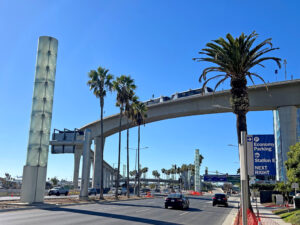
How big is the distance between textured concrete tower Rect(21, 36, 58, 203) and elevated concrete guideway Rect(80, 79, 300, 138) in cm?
1799

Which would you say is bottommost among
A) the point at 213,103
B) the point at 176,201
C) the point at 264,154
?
the point at 176,201

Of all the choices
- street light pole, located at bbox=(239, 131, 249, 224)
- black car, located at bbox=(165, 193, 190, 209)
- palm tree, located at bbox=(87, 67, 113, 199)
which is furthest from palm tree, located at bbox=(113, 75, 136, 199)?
street light pole, located at bbox=(239, 131, 249, 224)

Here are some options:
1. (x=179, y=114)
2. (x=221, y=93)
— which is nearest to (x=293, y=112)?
(x=221, y=93)

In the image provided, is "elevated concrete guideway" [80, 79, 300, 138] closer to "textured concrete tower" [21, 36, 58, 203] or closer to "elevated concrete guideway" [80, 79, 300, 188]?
"elevated concrete guideway" [80, 79, 300, 188]

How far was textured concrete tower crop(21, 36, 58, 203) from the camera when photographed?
2914cm

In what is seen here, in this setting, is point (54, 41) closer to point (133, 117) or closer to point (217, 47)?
point (217, 47)

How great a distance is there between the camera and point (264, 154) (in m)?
22.3

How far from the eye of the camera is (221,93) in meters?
46.3

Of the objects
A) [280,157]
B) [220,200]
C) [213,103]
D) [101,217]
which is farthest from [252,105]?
[280,157]

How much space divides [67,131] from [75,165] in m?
20.7

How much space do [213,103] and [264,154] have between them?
85.9 feet

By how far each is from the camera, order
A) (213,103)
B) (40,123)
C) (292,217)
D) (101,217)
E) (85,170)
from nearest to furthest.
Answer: (101,217), (292,217), (40,123), (85,170), (213,103)

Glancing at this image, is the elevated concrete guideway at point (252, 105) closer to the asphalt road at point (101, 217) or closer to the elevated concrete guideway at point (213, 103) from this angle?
the elevated concrete guideway at point (213, 103)

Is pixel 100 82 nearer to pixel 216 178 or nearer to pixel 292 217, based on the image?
pixel 292 217
